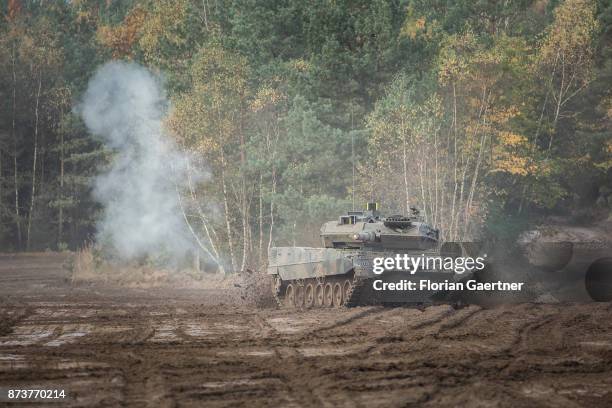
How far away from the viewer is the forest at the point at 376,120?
4197 centimetres

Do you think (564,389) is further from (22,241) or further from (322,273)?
(22,241)

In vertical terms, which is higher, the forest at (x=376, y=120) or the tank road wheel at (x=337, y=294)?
the forest at (x=376, y=120)

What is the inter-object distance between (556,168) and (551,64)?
4.83 m

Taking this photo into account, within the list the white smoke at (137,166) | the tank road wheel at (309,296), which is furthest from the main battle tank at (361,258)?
the white smoke at (137,166)

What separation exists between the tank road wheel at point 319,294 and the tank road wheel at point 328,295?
0.08m

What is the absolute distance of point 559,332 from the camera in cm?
1748

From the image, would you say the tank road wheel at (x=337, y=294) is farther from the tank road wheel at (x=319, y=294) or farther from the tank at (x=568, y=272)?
the tank at (x=568, y=272)

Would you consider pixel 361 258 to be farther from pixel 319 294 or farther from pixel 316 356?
pixel 316 356

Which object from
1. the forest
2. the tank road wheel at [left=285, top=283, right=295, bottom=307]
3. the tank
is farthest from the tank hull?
the forest

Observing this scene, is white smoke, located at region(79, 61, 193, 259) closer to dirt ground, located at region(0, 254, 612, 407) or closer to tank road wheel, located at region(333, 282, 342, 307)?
tank road wheel, located at region(333, 282, 342, 307)

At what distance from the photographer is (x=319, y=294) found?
25781 millimetres

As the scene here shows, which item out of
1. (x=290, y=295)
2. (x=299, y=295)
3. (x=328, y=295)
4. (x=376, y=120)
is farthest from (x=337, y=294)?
(x=376, y=120)

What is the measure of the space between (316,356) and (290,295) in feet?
43.6

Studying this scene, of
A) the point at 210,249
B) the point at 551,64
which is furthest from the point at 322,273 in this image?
the point at 551,64
